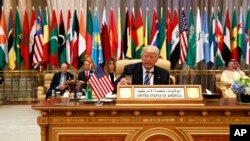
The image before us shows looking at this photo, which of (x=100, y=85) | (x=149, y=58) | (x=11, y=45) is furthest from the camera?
(x=11, y=45)

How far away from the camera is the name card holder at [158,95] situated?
3.72 m

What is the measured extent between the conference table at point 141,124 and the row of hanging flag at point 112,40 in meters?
6.45

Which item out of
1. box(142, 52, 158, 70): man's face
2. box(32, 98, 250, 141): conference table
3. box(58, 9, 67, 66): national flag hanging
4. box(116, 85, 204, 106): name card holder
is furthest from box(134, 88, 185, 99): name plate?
box(58, 9, 67, 66): national flag hanging

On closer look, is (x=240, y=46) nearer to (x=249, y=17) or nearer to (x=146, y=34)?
(x=249, y=17)

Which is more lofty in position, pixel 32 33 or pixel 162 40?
pixel 32 33

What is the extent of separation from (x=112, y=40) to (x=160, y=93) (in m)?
6.60

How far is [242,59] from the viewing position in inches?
406

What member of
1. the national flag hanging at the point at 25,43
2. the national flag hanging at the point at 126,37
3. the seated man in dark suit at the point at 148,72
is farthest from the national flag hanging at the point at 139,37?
the seated man in dark suit at the point at 148,72

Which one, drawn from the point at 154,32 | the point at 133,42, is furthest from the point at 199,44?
the point at 133,42

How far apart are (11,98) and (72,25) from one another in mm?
2672

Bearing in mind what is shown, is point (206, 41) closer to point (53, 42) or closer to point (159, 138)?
point (53, 42)

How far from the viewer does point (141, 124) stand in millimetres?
3723

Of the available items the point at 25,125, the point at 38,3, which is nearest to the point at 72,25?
the point at 38,3

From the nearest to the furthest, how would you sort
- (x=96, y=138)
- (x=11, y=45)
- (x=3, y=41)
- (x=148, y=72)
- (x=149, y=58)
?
(x=96, y=138) → (x=149, y=58) → (x=148, y=72) → (x=3, y=41) → (x=11, y=45)
